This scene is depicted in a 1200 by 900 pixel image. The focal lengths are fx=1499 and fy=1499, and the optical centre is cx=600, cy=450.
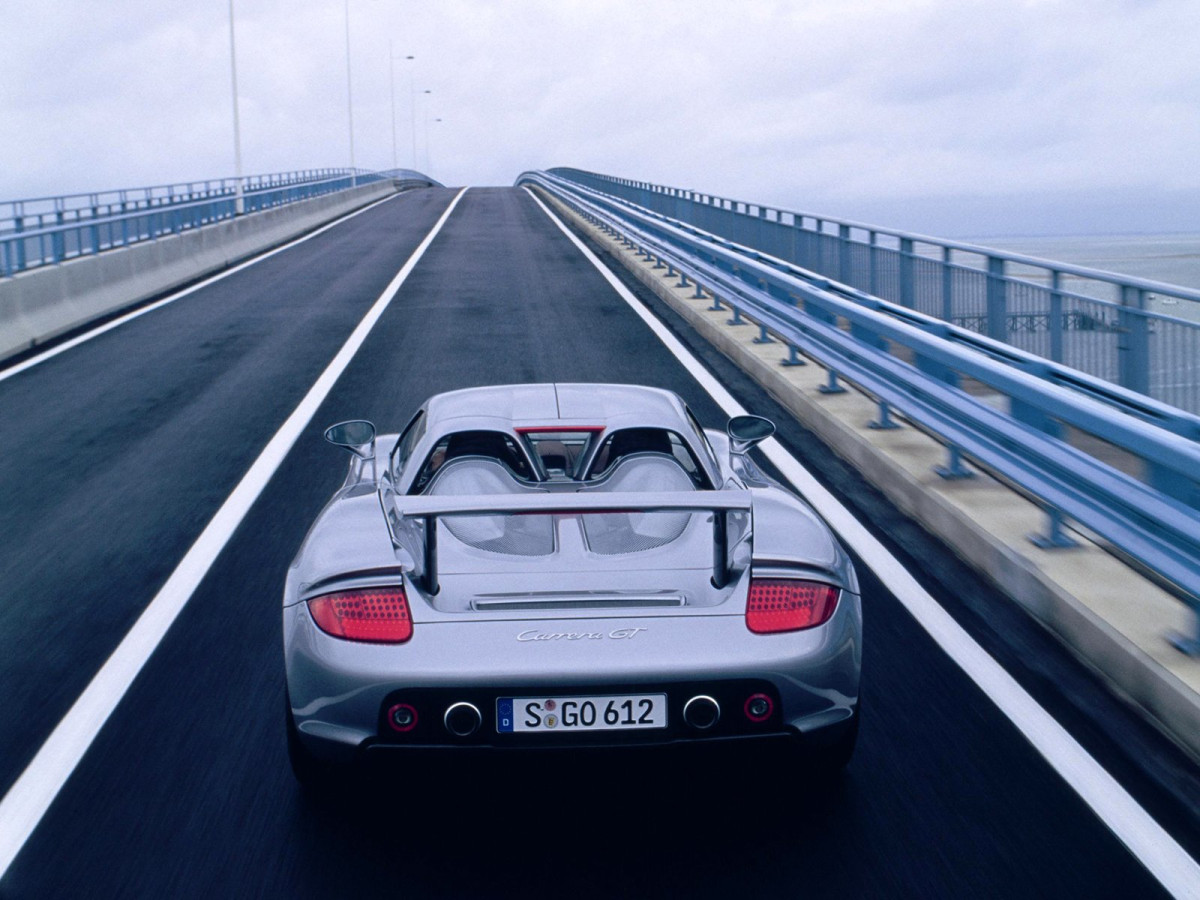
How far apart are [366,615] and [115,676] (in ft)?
6.55

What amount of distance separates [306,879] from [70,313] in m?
16.1

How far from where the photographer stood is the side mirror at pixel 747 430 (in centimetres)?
588

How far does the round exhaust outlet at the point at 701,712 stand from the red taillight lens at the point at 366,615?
0.78 m

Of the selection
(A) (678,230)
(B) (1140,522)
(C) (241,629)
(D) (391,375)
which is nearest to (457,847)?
(C) (241,629)

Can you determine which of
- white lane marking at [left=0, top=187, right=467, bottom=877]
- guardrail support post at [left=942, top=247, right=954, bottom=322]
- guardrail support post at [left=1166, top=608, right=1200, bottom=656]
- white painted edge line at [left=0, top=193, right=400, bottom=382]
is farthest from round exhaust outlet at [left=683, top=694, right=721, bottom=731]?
white painted edge line at [left=0, top=193, right=400, bottom=382]

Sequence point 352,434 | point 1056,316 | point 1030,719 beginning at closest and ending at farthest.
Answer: point 1030,719, point 352,434, point 1056,316

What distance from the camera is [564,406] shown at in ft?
18.7

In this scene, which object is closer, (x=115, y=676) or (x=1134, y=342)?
(x=115, y=676)

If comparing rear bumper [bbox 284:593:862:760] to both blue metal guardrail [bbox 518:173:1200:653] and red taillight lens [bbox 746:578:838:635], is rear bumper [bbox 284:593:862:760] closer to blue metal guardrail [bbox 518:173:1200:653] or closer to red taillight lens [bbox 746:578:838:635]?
red taillight lens [bbox 746:578:838:635]

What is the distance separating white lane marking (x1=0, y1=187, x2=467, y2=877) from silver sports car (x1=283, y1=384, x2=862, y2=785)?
82 centimetres

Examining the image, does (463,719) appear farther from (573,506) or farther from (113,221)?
(113,221)

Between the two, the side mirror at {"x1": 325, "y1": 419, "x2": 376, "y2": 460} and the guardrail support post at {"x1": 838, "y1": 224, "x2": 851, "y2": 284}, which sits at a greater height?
the guardrail support post at {"x1": 838, "y1": 224, "x2": 851, "y2": 284}

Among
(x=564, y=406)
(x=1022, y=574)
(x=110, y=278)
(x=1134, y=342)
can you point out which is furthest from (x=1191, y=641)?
(x=110, y=278)

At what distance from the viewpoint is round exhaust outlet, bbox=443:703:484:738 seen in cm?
402
